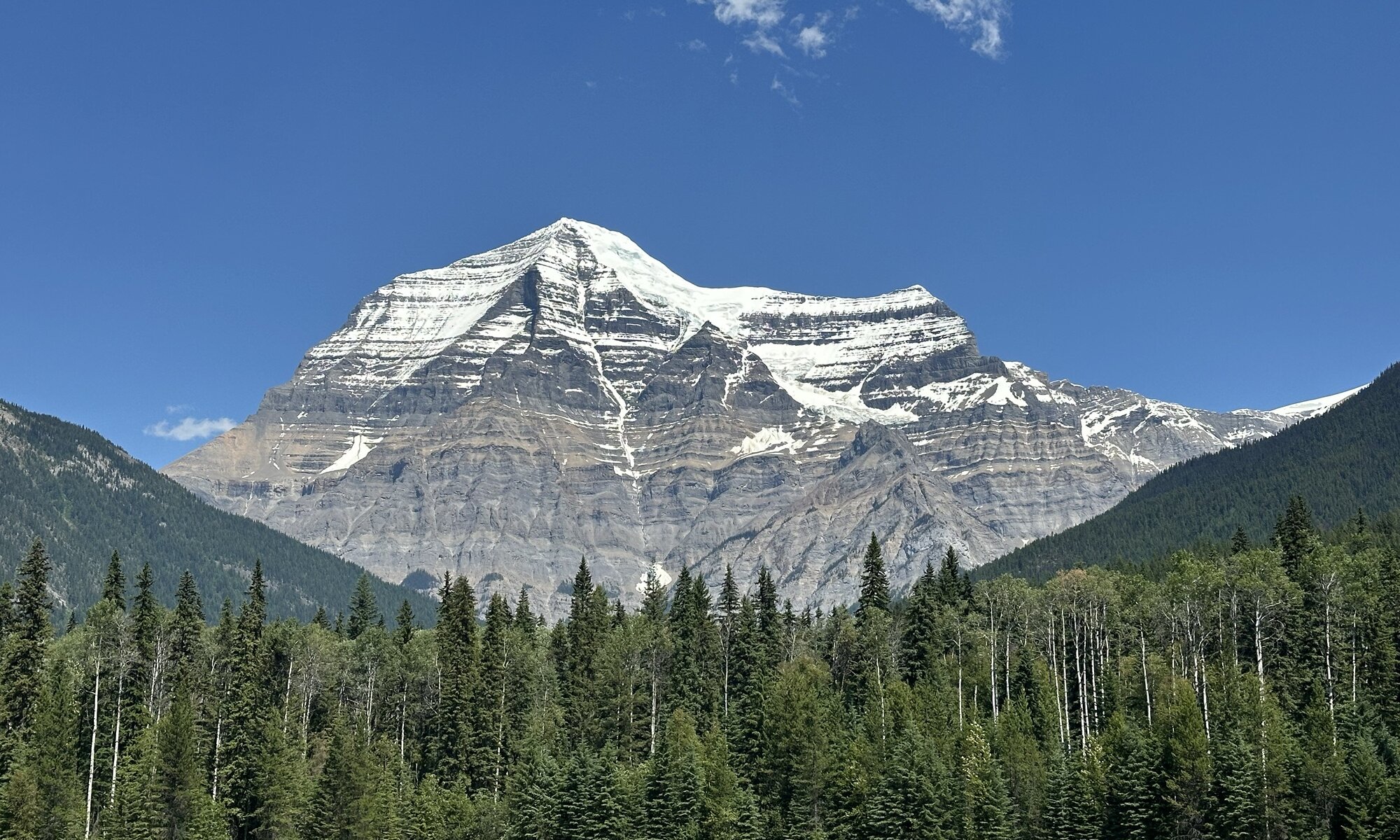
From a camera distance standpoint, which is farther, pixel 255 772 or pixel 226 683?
pixel 226 683

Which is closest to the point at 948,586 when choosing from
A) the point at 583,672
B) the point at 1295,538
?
the point at 1295,538

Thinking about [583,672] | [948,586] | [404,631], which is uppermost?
[948,586]

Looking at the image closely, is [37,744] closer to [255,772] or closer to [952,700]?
[255,772]

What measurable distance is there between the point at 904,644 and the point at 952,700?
9803 mm

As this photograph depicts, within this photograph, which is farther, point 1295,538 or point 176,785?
point 1295,538

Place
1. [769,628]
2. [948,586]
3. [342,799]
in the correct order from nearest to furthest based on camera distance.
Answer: [342,799]
[769,628]
[948,586]

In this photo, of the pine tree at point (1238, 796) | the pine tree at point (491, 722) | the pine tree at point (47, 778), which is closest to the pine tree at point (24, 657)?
the pine tree at point (47, 778)

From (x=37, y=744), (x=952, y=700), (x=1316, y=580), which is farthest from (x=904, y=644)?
(x=37, y=744)

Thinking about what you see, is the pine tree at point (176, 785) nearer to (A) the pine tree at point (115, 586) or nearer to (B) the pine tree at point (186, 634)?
(B) the pine tree at point (186, 634)

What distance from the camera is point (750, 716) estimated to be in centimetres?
12338

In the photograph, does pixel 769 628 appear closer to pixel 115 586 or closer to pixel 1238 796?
pixel 1238 796

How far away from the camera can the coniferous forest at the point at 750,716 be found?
104938mm

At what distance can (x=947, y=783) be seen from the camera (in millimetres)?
108500

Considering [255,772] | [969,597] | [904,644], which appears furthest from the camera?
[969,597]
